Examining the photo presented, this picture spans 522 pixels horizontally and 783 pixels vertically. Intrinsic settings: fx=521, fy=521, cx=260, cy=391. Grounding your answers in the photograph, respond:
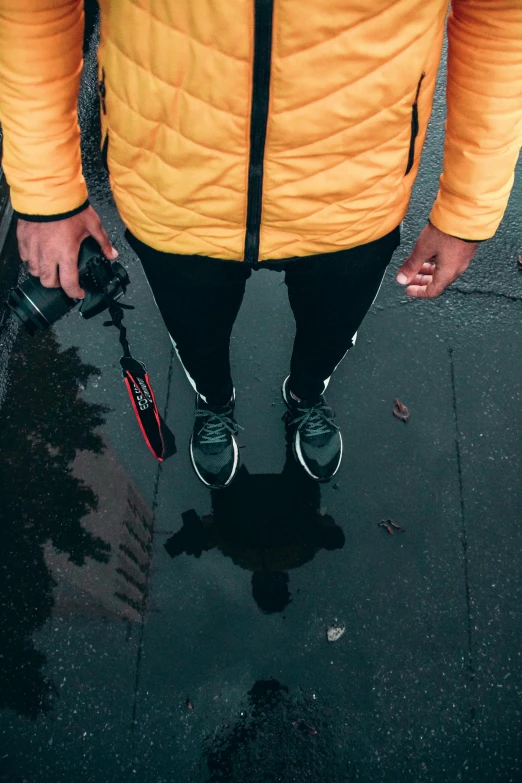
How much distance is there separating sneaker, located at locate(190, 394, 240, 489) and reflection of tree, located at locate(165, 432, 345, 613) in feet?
0.26

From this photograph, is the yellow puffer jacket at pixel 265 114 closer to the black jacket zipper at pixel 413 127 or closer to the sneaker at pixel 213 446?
the black jacket zipper at pixel 413 127

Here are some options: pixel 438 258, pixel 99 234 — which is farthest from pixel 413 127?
pixel 99 234

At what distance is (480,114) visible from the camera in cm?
115

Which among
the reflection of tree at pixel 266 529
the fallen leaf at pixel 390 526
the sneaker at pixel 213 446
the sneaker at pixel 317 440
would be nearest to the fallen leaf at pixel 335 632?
the reflection of tree at pixel 266 529

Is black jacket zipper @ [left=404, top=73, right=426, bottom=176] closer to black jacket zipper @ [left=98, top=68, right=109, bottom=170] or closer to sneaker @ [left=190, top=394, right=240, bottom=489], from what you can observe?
black jacket zipper @ [left=98, top=68, right=109, bottom=170]

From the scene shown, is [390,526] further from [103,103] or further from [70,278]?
[103,103]

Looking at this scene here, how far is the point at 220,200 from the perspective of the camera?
4.00ft

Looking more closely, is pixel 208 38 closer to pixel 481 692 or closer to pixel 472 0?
pixel 472 0

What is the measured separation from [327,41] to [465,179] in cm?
50

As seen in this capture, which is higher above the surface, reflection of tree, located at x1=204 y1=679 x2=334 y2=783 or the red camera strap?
the red camera strap

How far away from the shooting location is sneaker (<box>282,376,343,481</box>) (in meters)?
2.22

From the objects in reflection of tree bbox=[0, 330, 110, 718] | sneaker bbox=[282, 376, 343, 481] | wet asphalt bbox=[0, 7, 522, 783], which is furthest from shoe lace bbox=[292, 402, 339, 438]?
reflection of tree bbox=[0, 330, 110, 718]

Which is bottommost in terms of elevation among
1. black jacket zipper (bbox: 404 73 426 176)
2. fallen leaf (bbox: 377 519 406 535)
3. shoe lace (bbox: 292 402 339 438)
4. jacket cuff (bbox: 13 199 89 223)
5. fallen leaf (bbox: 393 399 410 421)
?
fallen leaf (bbox: 377 519 406 535)

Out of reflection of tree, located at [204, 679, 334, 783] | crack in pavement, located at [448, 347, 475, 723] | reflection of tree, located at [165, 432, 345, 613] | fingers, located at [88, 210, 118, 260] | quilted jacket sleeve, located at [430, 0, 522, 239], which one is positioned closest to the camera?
quilted jacket sleeve, located at [430, 0, 522, 239]
